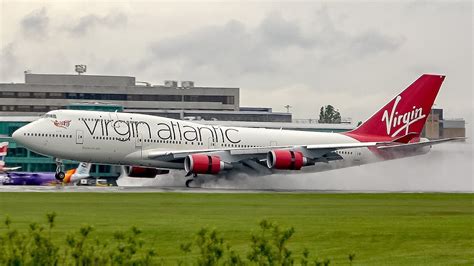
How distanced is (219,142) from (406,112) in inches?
500

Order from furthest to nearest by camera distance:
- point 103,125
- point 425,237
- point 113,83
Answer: point 113,83 < point 103,125 < point 425,237

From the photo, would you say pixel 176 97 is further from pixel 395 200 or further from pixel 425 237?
pixel 425 237

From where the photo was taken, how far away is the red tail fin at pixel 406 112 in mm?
68750

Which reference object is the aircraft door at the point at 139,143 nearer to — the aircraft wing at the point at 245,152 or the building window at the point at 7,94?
the aircraft wing at the point at 245,152

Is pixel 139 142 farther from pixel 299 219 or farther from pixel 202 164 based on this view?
pixel 299 219

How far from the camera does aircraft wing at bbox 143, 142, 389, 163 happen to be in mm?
62750

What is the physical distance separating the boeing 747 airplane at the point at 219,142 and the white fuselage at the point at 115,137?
59 mm

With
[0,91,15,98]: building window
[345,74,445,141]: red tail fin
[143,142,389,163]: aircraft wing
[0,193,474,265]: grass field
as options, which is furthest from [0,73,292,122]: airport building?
[0,193,474,265]: grass field

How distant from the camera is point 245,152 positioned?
6312 cm

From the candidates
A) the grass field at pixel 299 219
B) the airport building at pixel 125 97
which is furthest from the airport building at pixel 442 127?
the grass field at pixel 299 219

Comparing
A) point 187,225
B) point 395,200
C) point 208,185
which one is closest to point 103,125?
point 208,185

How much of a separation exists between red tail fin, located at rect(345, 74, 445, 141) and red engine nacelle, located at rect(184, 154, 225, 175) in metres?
11.7

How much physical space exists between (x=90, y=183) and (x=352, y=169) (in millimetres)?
30433

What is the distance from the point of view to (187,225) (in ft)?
94.2
